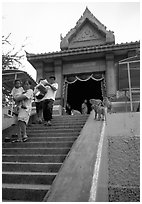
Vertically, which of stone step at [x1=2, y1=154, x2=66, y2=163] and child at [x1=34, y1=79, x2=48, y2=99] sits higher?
child at [x1=34, y1=79, x2=48, y2=99]

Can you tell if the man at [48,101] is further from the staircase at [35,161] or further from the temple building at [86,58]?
the temple building at [86,58]

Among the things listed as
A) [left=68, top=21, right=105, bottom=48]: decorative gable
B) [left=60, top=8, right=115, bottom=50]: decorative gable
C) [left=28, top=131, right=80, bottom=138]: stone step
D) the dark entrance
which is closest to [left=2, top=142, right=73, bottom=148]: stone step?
[left=28, top=131, right=80, bottom=138]: stone step

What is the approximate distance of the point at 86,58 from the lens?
12.6 metres

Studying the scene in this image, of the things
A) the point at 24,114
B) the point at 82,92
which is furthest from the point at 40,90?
the point at 82,92

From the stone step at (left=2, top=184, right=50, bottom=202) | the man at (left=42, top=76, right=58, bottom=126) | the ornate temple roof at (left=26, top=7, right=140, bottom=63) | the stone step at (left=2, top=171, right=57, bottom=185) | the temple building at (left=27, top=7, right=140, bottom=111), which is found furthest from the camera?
the ornate temple roof at (left=26, top=7, right=140, bottom=63)

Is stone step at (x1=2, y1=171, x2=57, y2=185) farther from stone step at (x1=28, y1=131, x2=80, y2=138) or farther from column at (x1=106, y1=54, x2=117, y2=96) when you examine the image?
column at (x1=106, y1=54, x2=117, y2=96)

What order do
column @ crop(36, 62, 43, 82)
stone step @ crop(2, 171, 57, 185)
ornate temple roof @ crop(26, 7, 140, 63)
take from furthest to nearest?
ornate temple roof @ crop(26, 7, 140, 63)
column @ crop(36, 62, 43, 82)
stone step @ crop(2, 171, 57, 185)

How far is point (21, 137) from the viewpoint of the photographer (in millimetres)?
5516

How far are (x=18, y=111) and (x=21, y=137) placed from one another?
0.68 metres

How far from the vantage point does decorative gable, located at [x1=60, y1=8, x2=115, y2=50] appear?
13.9m

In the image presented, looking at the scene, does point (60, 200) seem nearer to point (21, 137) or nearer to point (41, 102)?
point (21, 137)

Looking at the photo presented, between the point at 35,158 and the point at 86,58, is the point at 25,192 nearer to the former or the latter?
the point at 35,158

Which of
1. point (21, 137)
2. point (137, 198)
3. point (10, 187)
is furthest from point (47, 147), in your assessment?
point (137, 198)

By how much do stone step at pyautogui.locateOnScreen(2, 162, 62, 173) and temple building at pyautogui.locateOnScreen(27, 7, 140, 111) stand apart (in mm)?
7729
